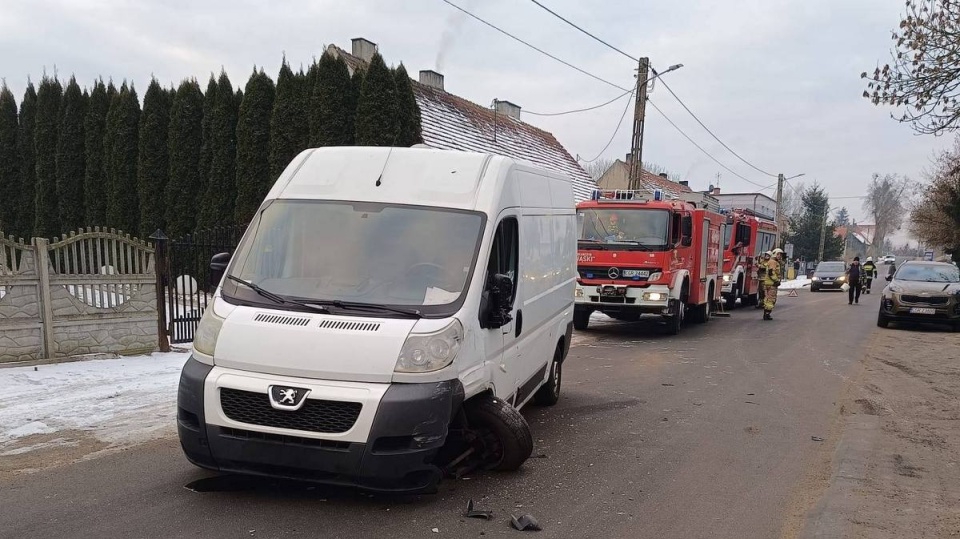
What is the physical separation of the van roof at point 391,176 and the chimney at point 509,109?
23.8m

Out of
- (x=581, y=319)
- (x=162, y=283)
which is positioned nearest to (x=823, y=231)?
(x=581, y=319)

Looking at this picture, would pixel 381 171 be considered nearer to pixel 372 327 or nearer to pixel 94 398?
pixel 372 327

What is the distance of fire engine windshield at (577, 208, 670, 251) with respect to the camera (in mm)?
12297

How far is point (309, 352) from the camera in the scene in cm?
379

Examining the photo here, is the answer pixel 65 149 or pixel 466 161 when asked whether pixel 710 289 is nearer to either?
pixel 466 161

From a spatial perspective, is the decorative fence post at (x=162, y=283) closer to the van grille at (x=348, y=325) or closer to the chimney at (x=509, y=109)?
the van grille at (x=348, y=325)

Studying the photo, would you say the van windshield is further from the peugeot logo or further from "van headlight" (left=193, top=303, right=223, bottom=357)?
the peugeot logo

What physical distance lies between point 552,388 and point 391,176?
332 cm

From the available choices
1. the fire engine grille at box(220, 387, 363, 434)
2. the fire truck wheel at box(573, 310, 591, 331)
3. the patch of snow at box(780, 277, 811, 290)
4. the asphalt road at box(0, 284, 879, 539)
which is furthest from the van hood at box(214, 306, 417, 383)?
the patch of snow at box(780, 277, 811, 290)

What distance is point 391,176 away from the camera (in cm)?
479

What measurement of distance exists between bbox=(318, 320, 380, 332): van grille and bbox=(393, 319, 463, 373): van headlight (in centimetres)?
24

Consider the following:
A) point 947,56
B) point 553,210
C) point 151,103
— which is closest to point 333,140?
point 151,103

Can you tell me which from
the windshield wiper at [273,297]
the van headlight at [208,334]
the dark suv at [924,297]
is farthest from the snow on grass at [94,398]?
the dark suv at [924,297]

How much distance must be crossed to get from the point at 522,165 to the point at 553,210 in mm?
1118
